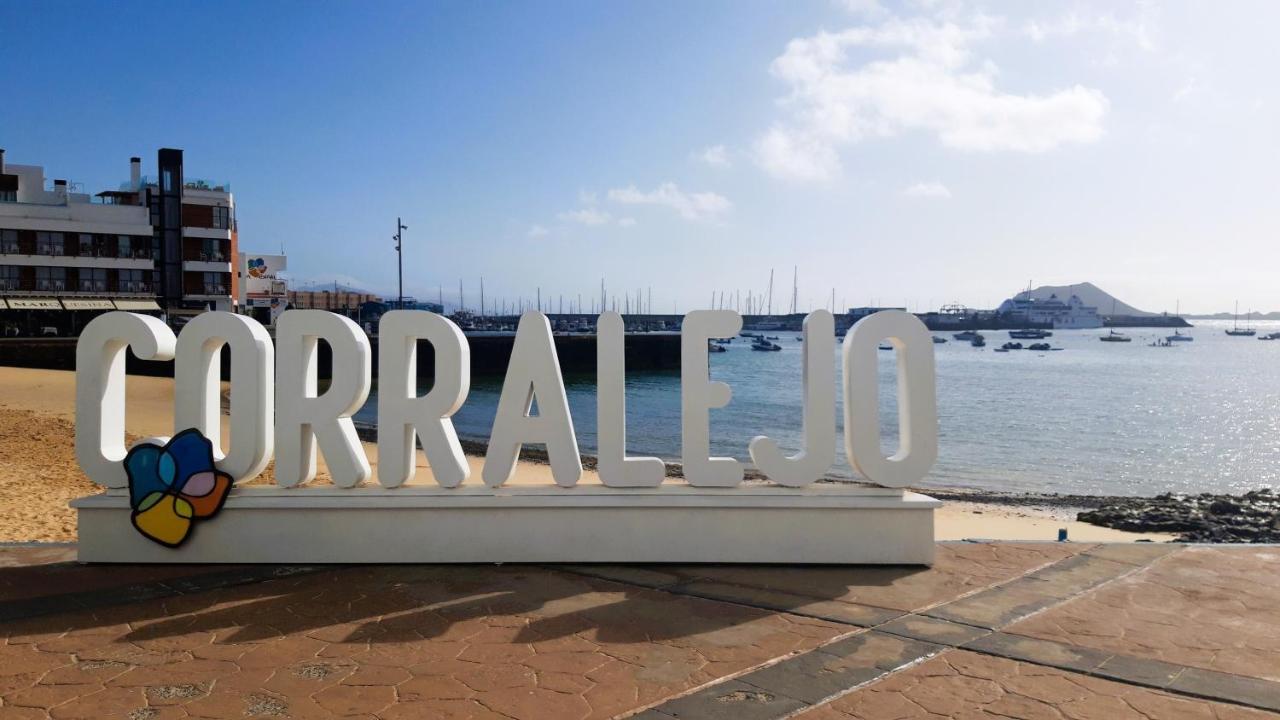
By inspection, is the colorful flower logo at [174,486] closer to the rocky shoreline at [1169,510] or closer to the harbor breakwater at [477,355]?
the rocky shoreline at [1169,510]

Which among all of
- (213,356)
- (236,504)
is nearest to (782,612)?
(236,504)

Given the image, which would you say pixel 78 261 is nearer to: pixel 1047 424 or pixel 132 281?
pixel 132 281

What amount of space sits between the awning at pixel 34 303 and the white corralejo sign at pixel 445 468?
5563 cm

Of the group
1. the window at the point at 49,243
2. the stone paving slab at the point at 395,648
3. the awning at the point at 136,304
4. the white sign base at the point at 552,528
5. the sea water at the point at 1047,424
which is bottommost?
the sea water at the point at 1047,424

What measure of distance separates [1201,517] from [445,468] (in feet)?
57.1

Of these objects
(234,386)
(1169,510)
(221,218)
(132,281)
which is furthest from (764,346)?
(234,386)

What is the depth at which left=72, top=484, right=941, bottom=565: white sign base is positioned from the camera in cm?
838

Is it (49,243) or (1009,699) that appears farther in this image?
(49,243)

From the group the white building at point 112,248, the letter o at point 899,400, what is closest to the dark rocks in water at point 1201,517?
the letter o at point 899,400

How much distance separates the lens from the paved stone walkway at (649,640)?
5234mm

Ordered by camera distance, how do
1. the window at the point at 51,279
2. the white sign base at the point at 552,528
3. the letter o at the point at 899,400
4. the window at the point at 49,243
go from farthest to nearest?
the window at the point at 51,279, the window at the point at 49,243, the letter o at the point at 899,400, the white sign base at the point at 552,528

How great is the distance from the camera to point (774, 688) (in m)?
5.45

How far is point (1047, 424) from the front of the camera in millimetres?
45656

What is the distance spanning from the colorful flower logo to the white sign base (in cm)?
→ 13
